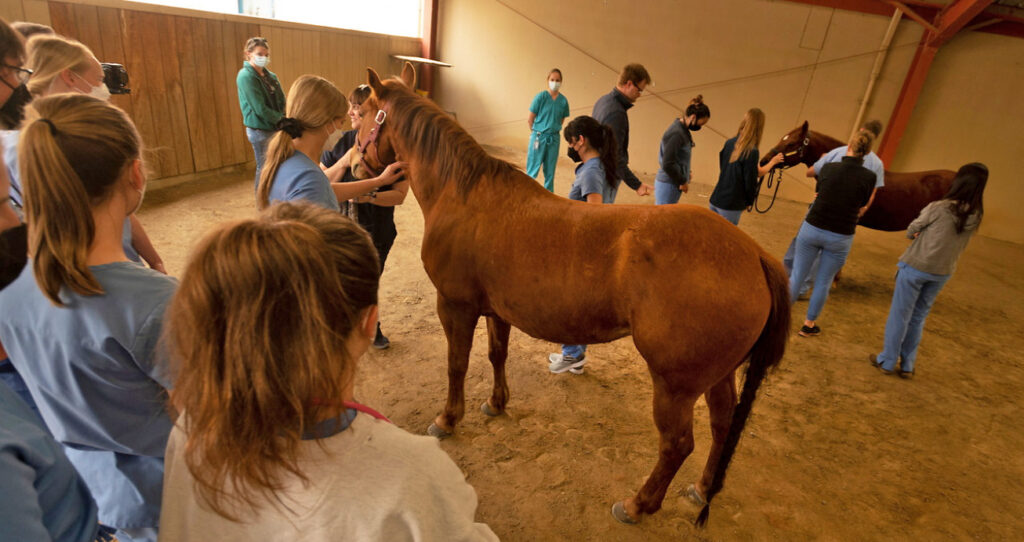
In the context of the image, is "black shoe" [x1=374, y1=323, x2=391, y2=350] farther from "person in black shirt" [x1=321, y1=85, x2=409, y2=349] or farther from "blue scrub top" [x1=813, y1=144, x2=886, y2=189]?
"blue scrub top" [x1=813, y1=144, x2=886, y2=189]

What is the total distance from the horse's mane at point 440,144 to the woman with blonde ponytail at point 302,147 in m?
0.33

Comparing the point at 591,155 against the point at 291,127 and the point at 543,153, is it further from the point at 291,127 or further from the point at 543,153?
the point at 543,153

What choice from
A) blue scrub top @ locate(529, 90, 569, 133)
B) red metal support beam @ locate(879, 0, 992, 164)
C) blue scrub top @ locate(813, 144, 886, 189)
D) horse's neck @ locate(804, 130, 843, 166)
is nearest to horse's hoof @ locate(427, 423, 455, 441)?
blue scrub top @ locate(813, 144, 886, 189)

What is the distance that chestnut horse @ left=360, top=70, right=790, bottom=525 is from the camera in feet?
5.80

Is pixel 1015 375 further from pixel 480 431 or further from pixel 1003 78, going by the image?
pixel 1003 78

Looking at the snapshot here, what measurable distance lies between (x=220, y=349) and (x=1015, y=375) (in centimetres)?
519

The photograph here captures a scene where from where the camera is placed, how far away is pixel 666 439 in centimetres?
198

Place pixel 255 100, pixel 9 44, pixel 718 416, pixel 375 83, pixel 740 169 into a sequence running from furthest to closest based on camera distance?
pixel 255 100
pixel 740 169
pixel 375 83
pixel 718 416
pixel 9 44

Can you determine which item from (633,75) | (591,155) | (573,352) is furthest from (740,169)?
(573,352)

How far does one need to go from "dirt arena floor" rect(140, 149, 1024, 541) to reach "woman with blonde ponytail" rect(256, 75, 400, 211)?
828 millimetres

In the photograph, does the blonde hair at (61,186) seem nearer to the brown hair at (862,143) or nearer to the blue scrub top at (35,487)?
the blue scrub top at (35,487)

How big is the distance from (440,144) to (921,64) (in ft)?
29.2

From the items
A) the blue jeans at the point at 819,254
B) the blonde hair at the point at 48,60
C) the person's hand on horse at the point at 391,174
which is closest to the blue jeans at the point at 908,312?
the blue jeans at the point at 819,254

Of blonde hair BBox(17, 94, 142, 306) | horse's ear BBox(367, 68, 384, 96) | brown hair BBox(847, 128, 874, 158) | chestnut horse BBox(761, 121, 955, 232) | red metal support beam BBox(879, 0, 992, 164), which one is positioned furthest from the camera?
red metal support beam BBox(879, 0, 992, 164)
